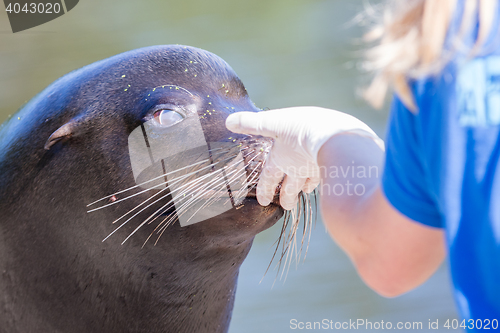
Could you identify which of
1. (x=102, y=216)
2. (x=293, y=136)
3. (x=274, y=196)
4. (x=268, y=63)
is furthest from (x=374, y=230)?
(x=268, y=63)

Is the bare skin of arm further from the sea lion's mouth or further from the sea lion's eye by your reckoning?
the sea lion's eye

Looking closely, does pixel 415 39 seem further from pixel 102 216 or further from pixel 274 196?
pixel 102 216

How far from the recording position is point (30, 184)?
2.77 metres

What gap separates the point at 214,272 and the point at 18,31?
33.2 ft

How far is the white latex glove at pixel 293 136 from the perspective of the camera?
5.34 ft

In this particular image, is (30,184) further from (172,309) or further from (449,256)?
(449,256)

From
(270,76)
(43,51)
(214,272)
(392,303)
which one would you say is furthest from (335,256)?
(43,51)

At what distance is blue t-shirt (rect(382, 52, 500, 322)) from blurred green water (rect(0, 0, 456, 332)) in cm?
557

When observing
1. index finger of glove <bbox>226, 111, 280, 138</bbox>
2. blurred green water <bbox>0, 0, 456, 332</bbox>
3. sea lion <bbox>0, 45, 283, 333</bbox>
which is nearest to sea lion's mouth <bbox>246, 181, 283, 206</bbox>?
sea lion <bbox>0, 45, 283, 333</bbox>

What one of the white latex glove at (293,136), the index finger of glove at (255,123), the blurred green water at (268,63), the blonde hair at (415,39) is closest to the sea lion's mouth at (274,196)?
the white latex glove at (293,136)

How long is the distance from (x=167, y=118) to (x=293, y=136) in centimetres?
95

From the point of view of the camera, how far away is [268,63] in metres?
10.8

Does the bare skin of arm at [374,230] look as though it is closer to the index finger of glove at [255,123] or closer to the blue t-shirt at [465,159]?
the blue t-shirt at [465,159]

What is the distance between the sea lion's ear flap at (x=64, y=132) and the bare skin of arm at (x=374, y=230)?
4.97ft
